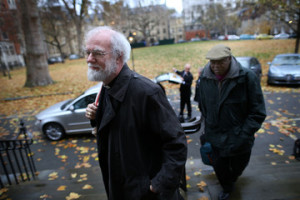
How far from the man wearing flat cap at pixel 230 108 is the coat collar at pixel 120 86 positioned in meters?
1.27

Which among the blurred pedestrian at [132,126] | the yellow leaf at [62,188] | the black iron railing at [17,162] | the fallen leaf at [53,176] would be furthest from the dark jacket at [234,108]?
the black iron railing at [17,162]

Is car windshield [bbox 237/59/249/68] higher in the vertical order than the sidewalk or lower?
higher

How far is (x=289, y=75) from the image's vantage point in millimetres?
9711

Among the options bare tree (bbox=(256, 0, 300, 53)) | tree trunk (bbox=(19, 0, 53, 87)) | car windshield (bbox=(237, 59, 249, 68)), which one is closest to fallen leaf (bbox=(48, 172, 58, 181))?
car windshield (bbox=(237, 59, 249, 68))

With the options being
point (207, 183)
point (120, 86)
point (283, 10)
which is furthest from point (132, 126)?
point (283, 10)

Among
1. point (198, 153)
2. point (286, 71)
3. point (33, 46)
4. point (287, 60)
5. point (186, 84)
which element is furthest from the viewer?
point (33, 46)

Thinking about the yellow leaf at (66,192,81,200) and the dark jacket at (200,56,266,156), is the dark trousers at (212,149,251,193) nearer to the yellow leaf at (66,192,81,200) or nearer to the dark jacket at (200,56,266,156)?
the dark jacket at (200,56,266,156)

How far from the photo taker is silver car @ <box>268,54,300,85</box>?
31.7 feet

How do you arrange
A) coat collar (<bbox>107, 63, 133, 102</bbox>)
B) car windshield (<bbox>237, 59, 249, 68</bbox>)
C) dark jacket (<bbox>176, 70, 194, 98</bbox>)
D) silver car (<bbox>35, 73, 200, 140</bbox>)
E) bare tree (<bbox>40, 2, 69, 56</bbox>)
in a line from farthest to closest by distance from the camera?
bare tree (<bbox>40, 2, 69, 56</bbox>)
car windshield (<bbox>237, 59, 249, 68</bbox>)
dark jacket (<bbox>176, 70, 194, 98</bbox>)
silver car (<bbox>35, 73, 200, 140</bbox>)
coat collar (<bbox>107, 63, 133, 102</bbox>)

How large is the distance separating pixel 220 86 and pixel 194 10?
46.2 m

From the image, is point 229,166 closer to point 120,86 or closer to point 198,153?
point 120,86

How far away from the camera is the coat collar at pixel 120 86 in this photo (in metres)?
1.43

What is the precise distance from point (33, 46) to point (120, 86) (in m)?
15.7

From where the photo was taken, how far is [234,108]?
7.72ft
